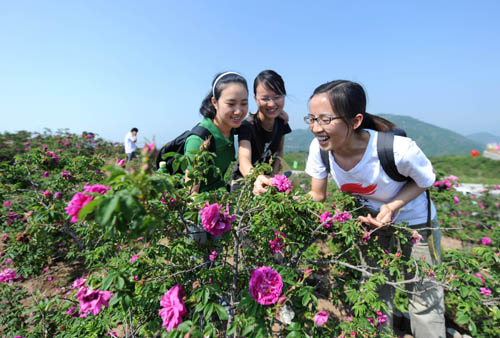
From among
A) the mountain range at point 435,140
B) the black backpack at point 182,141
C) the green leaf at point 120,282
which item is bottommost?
the mountain range at point 435,140

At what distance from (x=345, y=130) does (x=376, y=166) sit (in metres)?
0.38

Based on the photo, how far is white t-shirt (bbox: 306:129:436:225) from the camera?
158 centimetres

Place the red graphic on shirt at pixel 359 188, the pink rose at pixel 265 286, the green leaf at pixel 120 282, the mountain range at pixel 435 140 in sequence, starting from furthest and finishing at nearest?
the mountain range at pixel 435 140, the red graphic on shirt at pixel 359 188, the pink rose at pixel 265 286, the green leaf at pixel 120 282

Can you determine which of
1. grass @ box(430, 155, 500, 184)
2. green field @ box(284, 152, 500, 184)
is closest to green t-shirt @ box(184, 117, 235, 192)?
green field @ box(284, 152, 500, 184)

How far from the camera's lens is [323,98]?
1.53 meters

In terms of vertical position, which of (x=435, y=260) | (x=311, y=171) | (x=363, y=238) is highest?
(x=311, y=171)

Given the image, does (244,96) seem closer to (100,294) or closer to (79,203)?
(79,203)

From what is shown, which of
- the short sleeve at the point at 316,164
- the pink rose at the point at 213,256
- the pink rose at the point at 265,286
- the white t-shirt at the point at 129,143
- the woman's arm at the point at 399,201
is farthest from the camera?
the white t-shirt at the point at 129,143

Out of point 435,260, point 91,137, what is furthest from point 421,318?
point 91,137

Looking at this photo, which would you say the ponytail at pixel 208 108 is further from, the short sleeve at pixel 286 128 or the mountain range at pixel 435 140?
the mountain range at pixel 435 140

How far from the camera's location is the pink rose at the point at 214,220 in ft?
3.35

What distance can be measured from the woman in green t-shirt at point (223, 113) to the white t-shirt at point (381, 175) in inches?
27.9

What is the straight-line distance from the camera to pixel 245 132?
2.09m

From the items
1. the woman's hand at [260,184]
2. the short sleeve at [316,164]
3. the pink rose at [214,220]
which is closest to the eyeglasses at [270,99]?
the short sleeve at [316,164]
